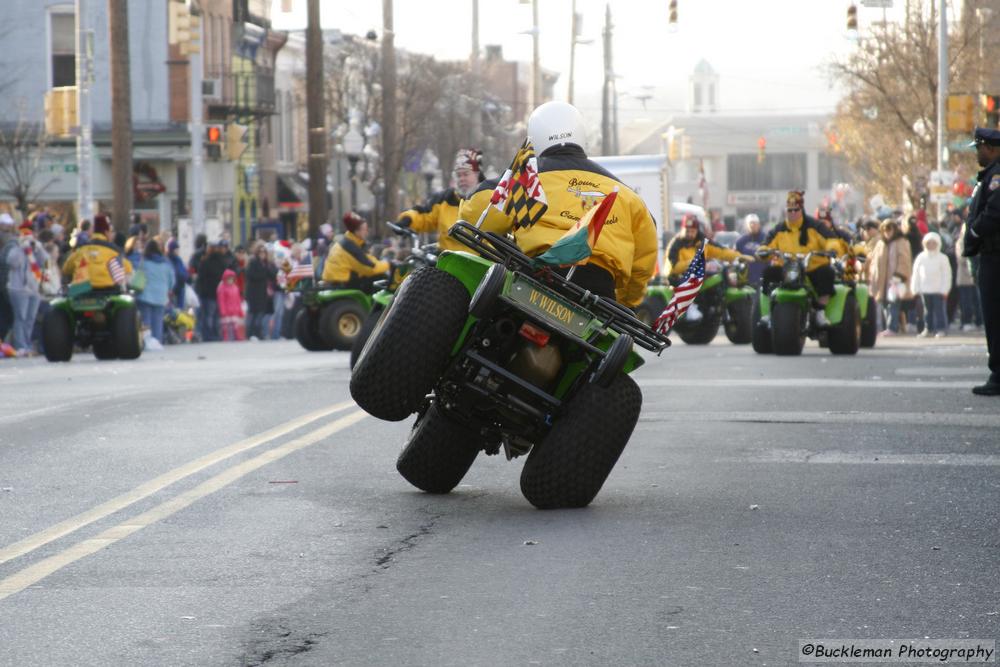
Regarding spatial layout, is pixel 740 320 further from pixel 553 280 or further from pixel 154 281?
pixel 553 280

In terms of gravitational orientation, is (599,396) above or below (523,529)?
above

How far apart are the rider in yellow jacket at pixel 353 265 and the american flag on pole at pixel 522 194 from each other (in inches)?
558

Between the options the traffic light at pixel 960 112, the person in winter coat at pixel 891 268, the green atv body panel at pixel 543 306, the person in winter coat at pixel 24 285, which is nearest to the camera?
the green atv body panel at pixel 543 306

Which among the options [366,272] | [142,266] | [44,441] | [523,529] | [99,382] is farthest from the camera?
[142,266]

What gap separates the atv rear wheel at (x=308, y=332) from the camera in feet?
78.6

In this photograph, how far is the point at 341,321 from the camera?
23.6 m

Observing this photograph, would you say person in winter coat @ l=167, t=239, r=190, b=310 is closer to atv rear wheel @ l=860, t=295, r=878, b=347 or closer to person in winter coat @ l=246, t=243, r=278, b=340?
person in winter coat @ l=246, t=243, r=278, b=340

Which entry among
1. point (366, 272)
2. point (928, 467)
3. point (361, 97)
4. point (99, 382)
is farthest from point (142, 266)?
point (361, 97)

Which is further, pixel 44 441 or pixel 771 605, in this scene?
pixel 44 441

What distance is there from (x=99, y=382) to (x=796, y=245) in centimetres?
787

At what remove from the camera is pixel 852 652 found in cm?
589

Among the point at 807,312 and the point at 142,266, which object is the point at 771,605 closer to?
the point at 807,312

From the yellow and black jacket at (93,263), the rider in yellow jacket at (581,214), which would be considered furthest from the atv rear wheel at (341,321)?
the rider in yellow jacket at (581,214)

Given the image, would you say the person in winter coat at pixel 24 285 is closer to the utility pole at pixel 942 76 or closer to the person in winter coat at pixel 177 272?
the person in winter coat at pixel 177 272
